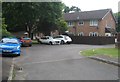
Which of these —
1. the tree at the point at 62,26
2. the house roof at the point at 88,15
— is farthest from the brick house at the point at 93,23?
the tree at the point at 62,26

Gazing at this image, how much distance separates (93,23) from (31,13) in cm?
1973

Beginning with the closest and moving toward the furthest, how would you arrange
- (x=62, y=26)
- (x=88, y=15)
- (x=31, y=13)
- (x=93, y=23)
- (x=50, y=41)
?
(x=31, y=13) < (x=50, y=41) < (x=62, y=26) < (x=93, y=23) < (x=88, y=15)

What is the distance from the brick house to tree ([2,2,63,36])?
14.1m

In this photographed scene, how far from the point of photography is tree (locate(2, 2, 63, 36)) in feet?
128

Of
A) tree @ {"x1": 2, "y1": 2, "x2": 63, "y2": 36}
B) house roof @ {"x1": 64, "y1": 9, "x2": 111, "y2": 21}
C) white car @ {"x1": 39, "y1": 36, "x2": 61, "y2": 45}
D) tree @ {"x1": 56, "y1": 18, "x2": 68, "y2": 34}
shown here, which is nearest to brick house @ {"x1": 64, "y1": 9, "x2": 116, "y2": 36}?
house roof @ {"x1": 64, "y1": 9, "x2": 111, "y2": 21}

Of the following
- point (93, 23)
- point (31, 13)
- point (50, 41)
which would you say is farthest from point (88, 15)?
point (31, 13)

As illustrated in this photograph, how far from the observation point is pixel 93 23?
55156mm

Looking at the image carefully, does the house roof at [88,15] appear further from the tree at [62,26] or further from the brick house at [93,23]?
the tree at [62,26]

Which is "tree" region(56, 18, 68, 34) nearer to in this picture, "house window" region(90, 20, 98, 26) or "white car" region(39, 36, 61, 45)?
"white car" region(39, 36, 61, 45)

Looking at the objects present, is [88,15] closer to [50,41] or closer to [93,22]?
[93,22]

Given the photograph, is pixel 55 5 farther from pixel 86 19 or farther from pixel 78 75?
pixel 78 75

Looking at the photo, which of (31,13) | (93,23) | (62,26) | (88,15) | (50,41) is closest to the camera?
(31,13)

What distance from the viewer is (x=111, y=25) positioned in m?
59.0

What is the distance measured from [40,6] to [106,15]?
20.9 m
